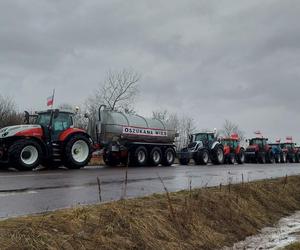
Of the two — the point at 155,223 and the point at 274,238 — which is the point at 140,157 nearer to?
the point at 274,238

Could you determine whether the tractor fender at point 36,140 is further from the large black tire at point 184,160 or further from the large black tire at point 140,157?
the large black tire at point 184,160

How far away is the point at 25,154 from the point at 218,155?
18.2 metres

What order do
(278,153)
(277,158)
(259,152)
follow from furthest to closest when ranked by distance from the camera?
(278,153)
(277,158)
(259,152)

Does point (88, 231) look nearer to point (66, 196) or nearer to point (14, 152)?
point (66, 196)

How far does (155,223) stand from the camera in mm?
7445

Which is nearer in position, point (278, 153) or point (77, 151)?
point (77, 151)

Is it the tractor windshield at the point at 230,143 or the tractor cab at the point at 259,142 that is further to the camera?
the tractor cab at the point at 259,142

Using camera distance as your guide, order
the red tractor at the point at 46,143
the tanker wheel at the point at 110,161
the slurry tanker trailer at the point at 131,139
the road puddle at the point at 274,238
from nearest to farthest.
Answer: the road puddle at the point at 274,238, the red tractor at the point at 46,143, the slurry tanker trailer at the point at 131,139, the tanker wheel at the point at 110,161

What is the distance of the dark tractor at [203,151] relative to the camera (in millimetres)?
31828

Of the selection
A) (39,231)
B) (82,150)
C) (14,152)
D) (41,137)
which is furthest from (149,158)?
(39,231)

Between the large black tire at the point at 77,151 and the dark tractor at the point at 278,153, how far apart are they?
27741 millimetres

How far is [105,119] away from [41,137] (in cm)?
541

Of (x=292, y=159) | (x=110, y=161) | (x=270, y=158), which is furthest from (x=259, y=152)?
(x=110, y=161)

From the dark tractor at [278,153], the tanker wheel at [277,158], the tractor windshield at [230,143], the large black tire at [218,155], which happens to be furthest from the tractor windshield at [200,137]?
the tanker wheel at [277,158]
